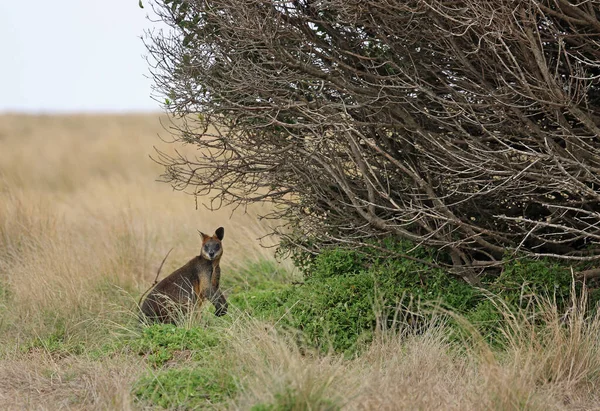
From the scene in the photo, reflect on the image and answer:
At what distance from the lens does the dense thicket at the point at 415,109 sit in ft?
21.8

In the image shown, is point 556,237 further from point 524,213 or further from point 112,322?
point 112,322

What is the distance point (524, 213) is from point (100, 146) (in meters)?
26.4

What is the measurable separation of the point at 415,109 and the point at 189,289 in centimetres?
278

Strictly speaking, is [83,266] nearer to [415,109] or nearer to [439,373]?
[415,109]

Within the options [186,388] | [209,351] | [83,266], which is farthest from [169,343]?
[83,266]

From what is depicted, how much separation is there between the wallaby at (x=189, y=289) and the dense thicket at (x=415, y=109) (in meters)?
0.80

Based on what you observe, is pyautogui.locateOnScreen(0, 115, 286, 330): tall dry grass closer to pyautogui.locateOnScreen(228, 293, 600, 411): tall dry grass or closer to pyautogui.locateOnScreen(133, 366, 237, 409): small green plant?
pyautogui.locateOnScreen(133, 366, 237, 409): small green plant

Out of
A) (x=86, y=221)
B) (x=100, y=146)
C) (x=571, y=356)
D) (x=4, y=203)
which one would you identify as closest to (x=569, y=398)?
(x=571, y=356)

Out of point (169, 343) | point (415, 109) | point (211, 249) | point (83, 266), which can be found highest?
point (415, 109)

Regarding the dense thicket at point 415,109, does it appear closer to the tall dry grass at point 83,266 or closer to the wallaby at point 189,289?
the wallaby at point 189,289

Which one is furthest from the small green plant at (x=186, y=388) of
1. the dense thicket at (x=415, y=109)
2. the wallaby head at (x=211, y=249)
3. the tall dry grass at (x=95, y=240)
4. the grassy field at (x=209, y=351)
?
the tall dry grass at (x=95, y=240)

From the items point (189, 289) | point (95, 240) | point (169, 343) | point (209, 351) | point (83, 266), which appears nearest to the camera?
point (209, 351)

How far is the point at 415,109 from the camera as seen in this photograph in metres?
7.74

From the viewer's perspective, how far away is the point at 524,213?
7.87m
